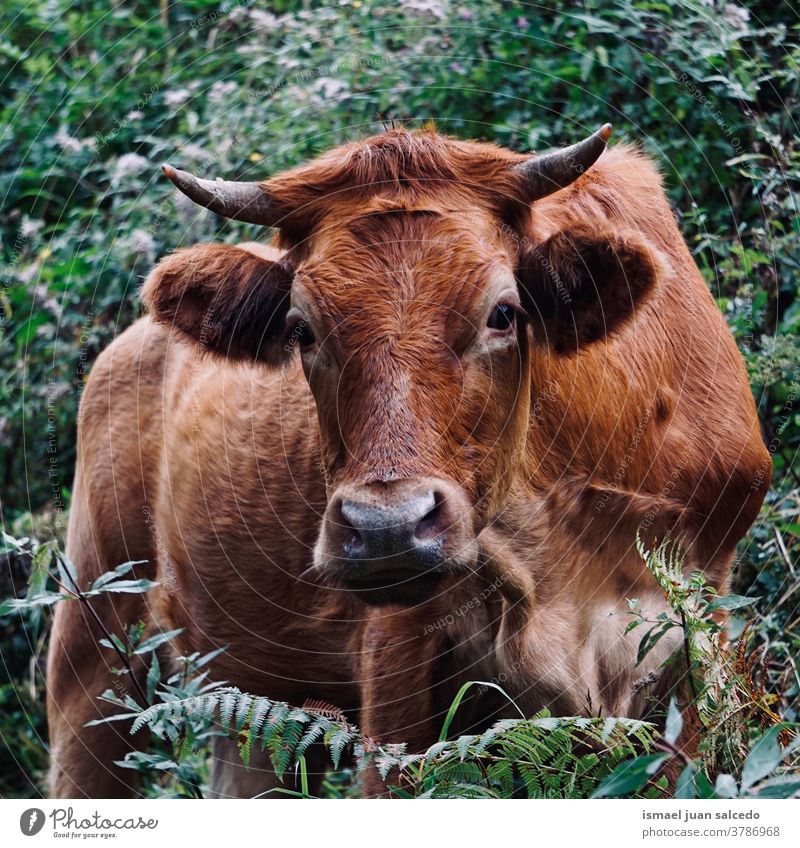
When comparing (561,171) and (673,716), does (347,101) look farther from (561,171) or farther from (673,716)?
(673,716)

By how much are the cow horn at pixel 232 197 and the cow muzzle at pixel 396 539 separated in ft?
4.23

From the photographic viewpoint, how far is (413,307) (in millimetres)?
4270

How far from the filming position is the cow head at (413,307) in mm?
4039

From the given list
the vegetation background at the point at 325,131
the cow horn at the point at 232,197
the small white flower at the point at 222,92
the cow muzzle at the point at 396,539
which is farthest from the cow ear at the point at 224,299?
the small white flower at the point at 222,92

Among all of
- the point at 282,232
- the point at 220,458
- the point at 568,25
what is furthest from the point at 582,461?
the point at 568,25

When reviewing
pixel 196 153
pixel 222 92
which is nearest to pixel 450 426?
pixel 196 153

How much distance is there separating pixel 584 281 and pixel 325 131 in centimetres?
305

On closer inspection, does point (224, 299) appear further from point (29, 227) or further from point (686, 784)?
point (29, 227)

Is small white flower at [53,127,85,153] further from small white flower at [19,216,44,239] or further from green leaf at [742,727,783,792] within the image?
green leaf at [742,727,783,792]

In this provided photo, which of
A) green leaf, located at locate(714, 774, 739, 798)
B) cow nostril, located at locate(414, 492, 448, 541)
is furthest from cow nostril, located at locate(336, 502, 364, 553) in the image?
green leaf, located at locate(714, 774, 739, 798)

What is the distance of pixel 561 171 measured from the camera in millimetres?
4543

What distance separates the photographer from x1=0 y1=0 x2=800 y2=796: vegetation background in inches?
255
